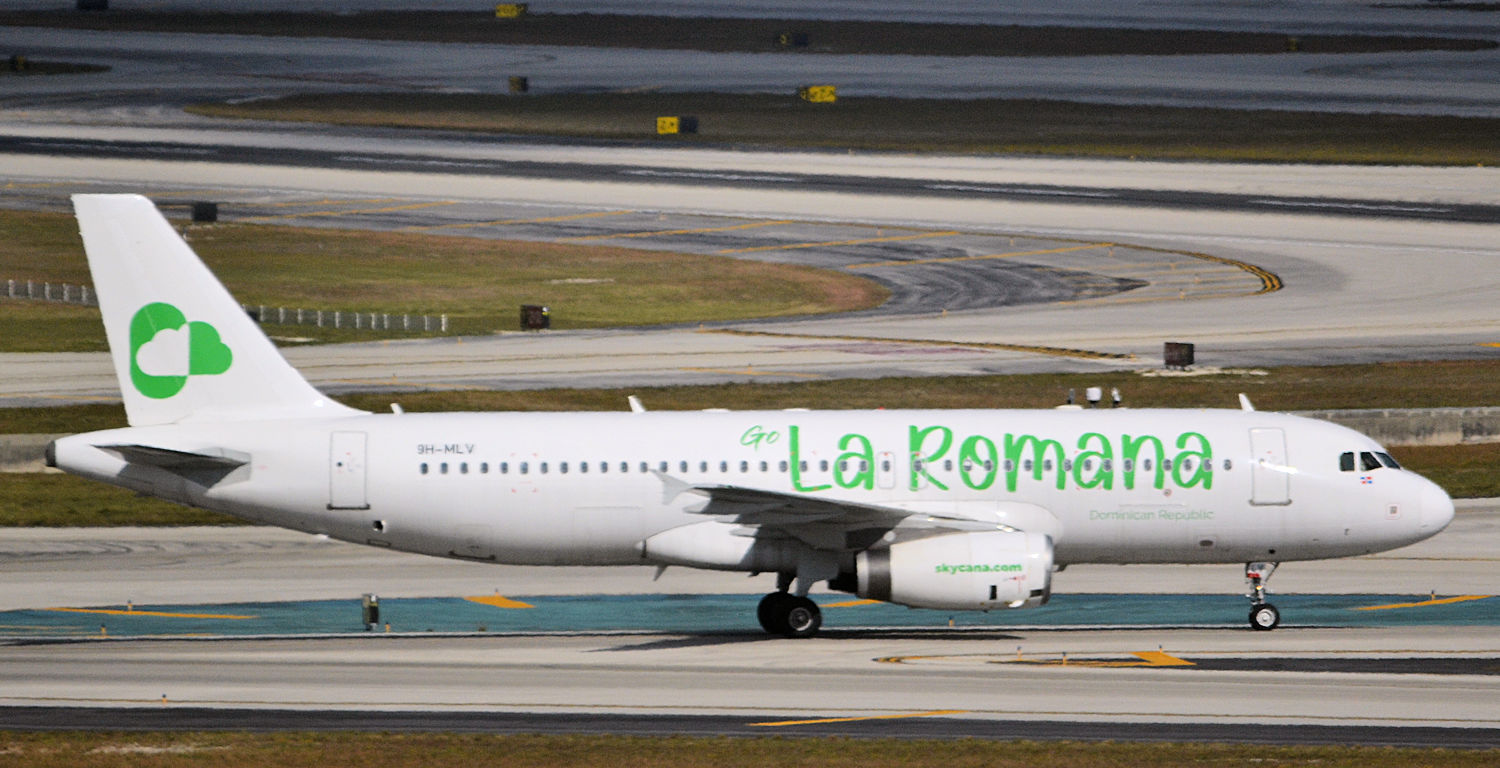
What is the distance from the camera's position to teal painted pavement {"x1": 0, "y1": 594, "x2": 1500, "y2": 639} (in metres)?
41.9

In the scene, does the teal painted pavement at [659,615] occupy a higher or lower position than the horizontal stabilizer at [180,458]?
lower

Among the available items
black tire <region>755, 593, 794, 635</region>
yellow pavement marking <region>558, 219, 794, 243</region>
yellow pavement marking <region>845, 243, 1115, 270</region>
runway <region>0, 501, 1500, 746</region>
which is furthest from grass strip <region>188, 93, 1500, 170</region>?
black tire <region>755, 593, 794, 635</region>

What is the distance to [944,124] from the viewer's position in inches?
6019

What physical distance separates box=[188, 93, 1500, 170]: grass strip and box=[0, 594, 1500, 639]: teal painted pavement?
9151 centimetres

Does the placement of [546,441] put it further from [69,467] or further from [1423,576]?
[1423,576]

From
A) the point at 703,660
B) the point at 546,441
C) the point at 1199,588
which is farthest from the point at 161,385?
the point at 1199,588

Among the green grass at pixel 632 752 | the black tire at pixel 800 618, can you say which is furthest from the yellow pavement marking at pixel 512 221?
the green grass at pixel 632 752

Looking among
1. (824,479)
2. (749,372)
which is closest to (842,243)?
(749,372)

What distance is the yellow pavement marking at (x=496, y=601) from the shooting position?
1758 inches

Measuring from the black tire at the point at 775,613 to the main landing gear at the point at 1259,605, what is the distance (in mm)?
8847

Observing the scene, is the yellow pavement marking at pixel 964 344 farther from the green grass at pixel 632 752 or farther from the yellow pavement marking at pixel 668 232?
the green grass at pixel 632 752

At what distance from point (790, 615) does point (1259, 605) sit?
29.5 feet

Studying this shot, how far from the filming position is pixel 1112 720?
33.3 metres

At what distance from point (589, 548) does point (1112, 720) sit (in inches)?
Answer: 452
